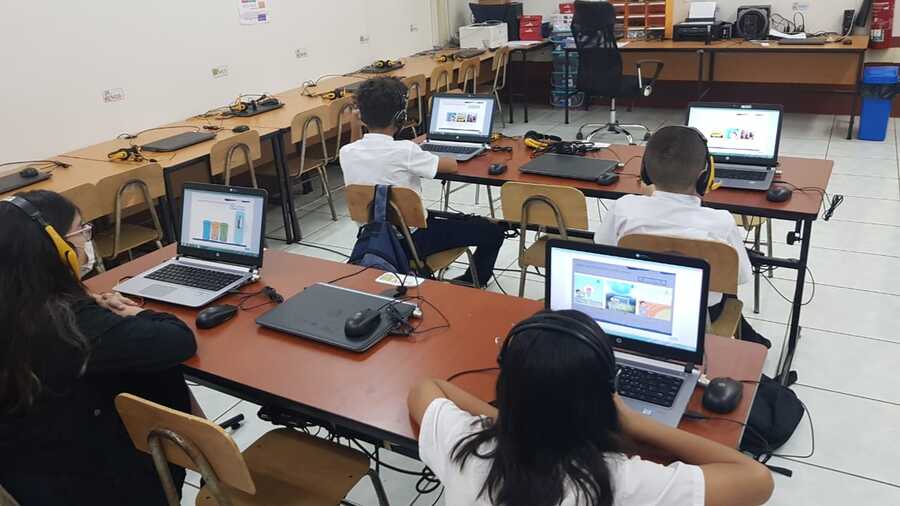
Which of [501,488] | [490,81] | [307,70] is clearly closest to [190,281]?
[501,488]

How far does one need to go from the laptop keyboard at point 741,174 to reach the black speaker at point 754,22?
13.5 ft

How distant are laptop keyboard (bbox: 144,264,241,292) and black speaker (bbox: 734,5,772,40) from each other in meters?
5.82

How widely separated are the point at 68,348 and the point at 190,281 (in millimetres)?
737

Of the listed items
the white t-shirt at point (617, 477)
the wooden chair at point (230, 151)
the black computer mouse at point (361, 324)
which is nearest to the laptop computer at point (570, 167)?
the black computer mouse at point (361, 324)

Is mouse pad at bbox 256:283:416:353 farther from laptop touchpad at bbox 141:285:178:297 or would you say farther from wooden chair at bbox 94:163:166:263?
wooden chair at bbox 94:163:166:263

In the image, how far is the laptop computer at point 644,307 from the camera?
1.53 meters

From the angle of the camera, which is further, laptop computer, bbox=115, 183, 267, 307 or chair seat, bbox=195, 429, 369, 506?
laptop computer, bbox=115, 183, 267, 307

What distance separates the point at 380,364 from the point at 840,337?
7.38ft

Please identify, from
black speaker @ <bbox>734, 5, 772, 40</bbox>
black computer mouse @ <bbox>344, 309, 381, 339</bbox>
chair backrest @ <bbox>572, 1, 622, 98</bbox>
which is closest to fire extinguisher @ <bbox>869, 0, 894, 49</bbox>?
black speaker @ <bbox>734, 5, 772, 40</bbox>

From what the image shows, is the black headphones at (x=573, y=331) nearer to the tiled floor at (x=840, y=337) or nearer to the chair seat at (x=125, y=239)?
the tiled floor at (x=840, y=337)

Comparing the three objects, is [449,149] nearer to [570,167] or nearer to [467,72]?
[570,167]

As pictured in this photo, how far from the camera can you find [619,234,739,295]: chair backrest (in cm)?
207

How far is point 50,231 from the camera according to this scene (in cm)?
151

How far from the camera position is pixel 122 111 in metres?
4.55
